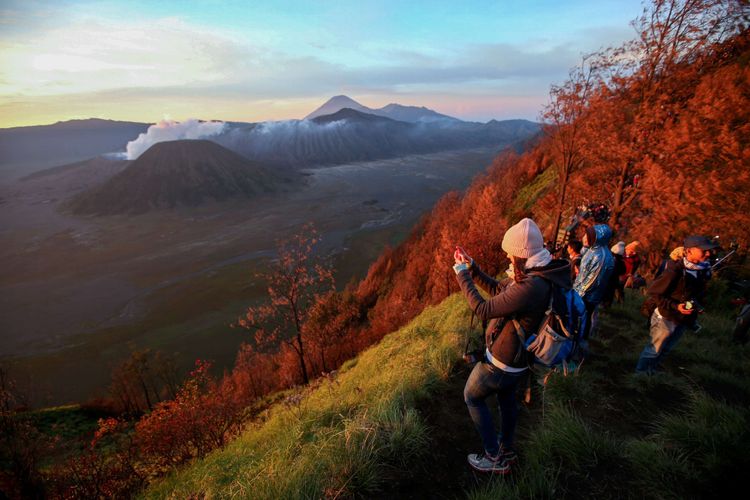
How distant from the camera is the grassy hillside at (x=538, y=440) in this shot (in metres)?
2.93

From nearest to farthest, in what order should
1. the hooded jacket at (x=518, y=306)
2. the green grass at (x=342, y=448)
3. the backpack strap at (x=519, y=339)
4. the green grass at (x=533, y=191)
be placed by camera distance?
the hooded jacket at (x=518, y=306), the backpack strap at (x=519, y=339), the green grass at (x=342, y=448), the green grass at (x=533, y=191)

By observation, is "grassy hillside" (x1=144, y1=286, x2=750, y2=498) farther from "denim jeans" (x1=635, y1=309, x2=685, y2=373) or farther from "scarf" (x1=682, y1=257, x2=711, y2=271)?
"scarf" (x1=682, y1=257, x2=711, y2=271)

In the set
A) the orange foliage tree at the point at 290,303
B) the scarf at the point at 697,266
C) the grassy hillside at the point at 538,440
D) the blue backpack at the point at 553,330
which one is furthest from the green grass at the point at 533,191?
the blue backpack at the point at 553,330

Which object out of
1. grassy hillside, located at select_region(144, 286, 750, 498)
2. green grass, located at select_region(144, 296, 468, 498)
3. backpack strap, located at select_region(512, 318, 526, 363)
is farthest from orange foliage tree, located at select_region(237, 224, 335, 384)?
backpack strap, located at select_region(512, 318, 526, 363)

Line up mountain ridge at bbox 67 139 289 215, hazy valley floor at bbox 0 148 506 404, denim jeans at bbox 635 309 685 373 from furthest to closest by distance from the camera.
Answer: mountain ridge at bbox 67 139 289 215 < hazy valley floor at bbox 0 148 506 404 < denim jeans at bbox 635 309 685 373

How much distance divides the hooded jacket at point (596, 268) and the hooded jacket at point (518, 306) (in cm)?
290

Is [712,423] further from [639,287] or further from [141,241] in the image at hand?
[141,241]

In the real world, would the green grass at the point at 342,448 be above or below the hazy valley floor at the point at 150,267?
above

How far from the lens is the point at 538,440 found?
341 centimetres

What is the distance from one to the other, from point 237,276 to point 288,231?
3918 centimetres

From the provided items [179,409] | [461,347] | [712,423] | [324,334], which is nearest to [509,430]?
[712,423]

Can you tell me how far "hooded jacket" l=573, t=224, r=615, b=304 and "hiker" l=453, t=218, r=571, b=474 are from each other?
2934mm

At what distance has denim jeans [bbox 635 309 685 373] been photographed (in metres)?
4.68

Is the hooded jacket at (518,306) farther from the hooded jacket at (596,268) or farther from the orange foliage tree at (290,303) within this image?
the orange foliage tree at (290,303)
